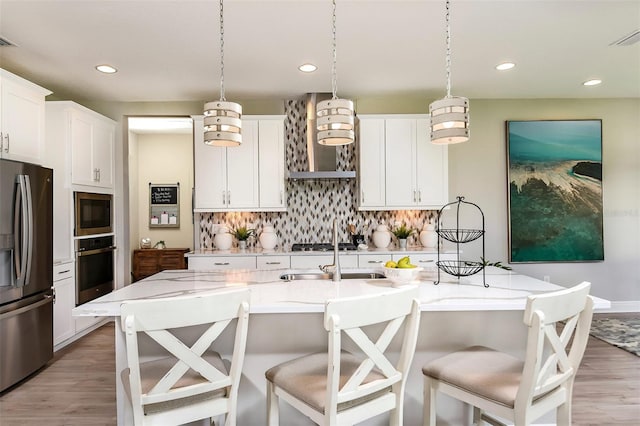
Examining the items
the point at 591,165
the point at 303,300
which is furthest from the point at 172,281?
the point at 591,165

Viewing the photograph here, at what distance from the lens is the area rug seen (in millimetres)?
3639

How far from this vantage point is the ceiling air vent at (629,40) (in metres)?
3.05

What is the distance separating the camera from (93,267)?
4.20 meters

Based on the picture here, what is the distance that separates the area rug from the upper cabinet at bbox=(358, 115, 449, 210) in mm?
1999

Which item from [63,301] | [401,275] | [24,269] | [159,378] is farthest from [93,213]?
[401,275]

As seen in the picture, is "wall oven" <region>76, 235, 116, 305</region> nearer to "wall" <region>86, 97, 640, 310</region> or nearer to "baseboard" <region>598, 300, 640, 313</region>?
"wall" <region>86, 97, 640, 310</region>

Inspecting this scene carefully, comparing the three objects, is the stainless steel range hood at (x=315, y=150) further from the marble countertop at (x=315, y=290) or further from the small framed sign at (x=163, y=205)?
the small framed sign at (x=163, y=205)

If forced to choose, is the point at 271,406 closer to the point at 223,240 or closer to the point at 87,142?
the point at 223,240

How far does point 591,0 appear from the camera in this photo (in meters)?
2.61

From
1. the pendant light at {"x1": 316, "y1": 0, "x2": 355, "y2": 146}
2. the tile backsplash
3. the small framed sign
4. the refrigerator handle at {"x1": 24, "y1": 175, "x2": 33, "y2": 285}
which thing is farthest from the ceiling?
the small framed sign

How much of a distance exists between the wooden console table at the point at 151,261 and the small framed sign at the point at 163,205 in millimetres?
685

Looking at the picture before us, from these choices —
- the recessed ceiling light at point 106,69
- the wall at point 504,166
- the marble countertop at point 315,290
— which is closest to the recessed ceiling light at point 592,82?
the wall at point 504,166

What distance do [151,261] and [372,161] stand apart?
3.98 meters

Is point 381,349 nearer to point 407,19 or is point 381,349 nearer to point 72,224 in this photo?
point 407,19
